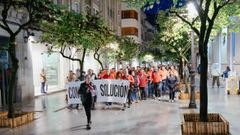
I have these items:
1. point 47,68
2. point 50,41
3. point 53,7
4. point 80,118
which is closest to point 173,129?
point 80,118

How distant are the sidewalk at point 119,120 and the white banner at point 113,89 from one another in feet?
1.76

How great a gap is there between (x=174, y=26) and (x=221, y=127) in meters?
17.3

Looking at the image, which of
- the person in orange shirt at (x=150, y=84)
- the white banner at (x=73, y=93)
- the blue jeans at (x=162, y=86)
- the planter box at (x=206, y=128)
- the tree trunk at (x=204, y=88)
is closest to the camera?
the planter box at (x=206, y=128)

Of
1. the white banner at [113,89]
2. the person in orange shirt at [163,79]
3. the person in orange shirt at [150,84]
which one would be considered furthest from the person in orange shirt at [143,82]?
the white banner at [113,89]

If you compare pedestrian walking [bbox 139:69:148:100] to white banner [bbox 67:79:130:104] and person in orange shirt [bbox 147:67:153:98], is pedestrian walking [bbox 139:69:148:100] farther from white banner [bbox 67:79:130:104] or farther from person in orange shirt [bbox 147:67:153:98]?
white banner [bbox 67:79:130:104]

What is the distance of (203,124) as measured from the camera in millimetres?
12141

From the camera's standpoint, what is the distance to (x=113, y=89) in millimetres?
20281

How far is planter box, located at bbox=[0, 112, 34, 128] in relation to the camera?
14766mm

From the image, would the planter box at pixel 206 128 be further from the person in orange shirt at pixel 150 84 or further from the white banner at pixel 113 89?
the person in orange shirt at pixel 150 84

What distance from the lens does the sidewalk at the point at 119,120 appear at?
13.4 metres

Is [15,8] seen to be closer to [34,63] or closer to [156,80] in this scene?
[156,80]

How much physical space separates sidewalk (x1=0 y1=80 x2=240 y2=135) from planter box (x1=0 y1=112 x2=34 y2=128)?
29 cm

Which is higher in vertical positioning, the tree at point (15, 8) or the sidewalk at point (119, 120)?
the tree at point (15, 8)

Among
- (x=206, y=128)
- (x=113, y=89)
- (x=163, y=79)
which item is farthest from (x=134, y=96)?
(x=206, y=128)
